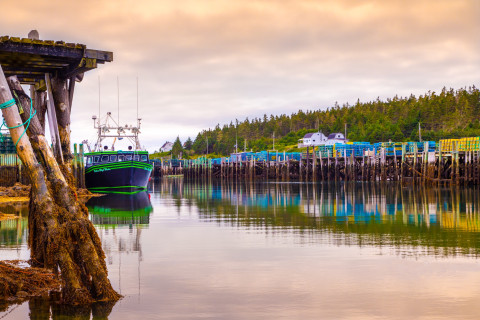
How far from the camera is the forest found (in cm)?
12062

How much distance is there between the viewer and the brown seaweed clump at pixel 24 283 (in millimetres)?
9148

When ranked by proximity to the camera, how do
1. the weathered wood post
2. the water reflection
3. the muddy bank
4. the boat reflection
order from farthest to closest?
the muddy bank
the boat reflection
the water reflection
the weathered wood post

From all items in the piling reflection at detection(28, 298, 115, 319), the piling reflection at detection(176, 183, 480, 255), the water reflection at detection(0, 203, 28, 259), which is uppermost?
the water reflection at detection(0, 203, 28, 259)

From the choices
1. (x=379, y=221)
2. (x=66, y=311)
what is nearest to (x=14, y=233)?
(x=66, y=311)

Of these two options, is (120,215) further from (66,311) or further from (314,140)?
(314,140)

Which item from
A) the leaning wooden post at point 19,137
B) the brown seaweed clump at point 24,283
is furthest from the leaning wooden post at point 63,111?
the brown seaweed clump at point 24,283

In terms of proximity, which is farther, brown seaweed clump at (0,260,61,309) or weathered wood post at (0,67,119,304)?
brown seaweed clump at (0,260,61,309)

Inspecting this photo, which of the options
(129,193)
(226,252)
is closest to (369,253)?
(226,252)

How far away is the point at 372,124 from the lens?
453 feet

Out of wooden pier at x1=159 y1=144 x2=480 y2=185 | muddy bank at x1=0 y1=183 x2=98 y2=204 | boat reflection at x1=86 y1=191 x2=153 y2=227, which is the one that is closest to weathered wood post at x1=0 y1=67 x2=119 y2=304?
boat reflection at x1=86 y1=191 x2=153 y2=227

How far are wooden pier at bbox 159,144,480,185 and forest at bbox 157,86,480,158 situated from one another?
3259cm

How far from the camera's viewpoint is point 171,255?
13.5m

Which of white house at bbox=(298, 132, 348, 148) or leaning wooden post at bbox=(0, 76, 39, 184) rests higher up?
white house at bbox=(298, 132, 348, 148)

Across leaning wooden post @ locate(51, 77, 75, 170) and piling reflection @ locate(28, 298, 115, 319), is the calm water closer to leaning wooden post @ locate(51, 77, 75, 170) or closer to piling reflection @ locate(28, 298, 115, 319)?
piling reflection @ locate(28, 298, 115, 319)
